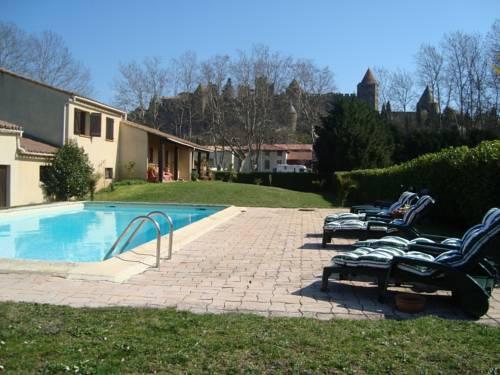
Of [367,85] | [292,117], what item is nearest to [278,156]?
[292,117]

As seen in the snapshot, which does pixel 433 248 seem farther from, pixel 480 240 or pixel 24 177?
pixel 24 177

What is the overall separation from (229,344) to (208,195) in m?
21.4

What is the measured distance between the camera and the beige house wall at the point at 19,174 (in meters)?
19.4

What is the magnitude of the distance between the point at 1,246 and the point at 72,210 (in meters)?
8.34

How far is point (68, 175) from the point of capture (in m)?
22.6

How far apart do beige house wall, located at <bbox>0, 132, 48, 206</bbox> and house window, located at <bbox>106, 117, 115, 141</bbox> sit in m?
6.47

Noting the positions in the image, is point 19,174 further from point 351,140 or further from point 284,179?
point 284,179

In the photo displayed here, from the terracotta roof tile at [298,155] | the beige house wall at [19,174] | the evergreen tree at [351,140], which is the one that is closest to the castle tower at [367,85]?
the terracotta roof tile at [298,155]

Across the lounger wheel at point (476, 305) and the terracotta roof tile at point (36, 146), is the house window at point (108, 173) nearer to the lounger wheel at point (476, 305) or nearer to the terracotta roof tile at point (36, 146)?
the terracotta roof tile at point (36, 146)

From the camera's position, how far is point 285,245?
9578 millimetres

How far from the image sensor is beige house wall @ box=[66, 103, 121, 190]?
2430 cm

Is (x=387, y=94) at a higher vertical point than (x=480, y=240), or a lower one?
higher

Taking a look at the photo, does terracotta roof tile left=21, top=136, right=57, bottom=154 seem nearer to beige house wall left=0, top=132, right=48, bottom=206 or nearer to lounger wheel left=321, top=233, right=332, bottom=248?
beige house wall left=0, top=132, right=48, bottom=206

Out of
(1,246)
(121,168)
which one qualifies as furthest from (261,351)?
(121,168)
